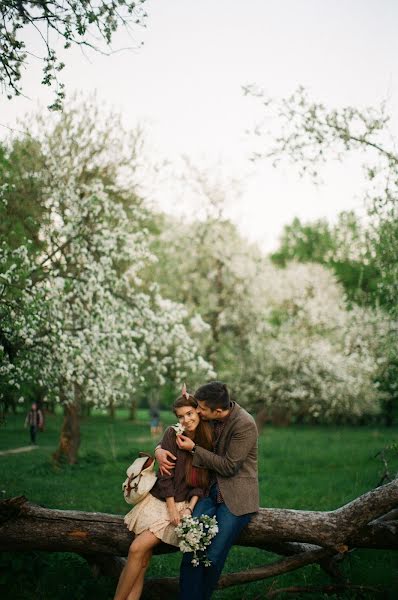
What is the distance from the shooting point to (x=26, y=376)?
13.9 meters

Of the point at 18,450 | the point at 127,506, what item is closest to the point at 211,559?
the point at 127,506

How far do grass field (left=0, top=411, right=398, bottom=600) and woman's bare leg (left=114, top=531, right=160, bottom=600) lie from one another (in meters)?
1.18

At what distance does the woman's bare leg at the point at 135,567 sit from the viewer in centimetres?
636

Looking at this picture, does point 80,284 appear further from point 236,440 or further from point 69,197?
point 236,440

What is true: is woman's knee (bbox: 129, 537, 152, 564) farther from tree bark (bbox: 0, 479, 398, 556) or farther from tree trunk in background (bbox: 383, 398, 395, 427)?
tree trunk in background (bbox: 383, 398, 395, 427)

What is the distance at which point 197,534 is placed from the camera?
6164 mm

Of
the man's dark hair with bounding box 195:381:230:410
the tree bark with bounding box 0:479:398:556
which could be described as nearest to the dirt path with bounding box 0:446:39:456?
the tree bark with bounding box 0:479:398:556

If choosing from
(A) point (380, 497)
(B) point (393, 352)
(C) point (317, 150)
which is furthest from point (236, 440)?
(B) point (393, 352)

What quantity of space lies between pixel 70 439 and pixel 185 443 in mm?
16379

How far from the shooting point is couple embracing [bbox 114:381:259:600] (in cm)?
644

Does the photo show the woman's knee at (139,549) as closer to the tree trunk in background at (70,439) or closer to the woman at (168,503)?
the woman at (168,503)

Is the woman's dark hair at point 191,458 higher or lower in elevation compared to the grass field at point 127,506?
higher

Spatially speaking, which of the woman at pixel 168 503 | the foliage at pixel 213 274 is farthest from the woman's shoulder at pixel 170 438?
the foliage at pixel 213 274

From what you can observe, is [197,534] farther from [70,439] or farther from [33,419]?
[33,419]
